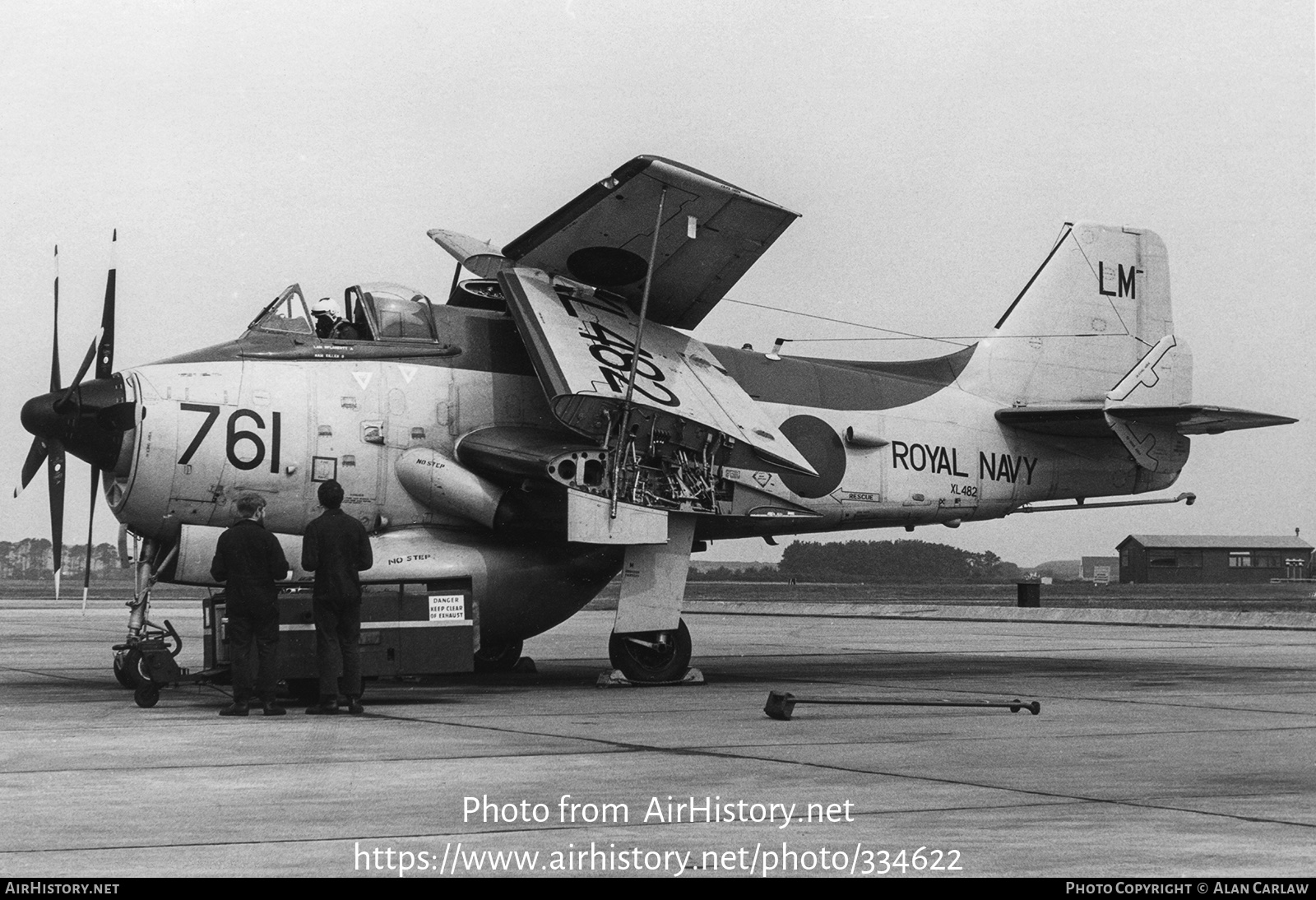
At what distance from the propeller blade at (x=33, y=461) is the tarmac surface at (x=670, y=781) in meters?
2.22

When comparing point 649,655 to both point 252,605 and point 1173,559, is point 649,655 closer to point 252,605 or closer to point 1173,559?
point 252,605

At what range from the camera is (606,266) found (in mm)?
15992

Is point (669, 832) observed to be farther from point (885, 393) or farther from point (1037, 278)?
point (1037, 278)

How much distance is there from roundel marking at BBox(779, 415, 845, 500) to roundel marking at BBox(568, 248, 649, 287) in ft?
9.44

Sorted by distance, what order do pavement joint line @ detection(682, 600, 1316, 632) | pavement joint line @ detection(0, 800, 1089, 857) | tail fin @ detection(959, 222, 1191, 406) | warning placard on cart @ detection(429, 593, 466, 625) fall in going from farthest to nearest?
pavement joint line @ detection(682, 600, 1316, 632)
tail fin @ detection(959, 222, 1191, 406)
warning placard on cart @ detection(429, 593, 466, 625)
pavement joint line @ detection(0, 800, 1089, 857)

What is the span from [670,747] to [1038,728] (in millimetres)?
3072

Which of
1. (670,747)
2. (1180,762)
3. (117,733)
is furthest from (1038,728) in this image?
(117,733)

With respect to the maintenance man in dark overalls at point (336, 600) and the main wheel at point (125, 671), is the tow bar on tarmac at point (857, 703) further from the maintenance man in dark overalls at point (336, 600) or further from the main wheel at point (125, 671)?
the main wheel at point (125, 671)

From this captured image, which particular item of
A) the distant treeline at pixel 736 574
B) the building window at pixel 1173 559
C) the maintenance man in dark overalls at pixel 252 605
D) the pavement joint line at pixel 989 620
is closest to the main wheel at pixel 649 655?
the maintenance man in dark overalls at pixel 252 605

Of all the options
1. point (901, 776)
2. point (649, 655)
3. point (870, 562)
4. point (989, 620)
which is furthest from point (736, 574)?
point (901, 776)

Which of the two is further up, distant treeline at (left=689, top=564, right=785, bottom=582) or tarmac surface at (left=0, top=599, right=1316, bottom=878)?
tarmac surface at (left=0, top=599, right=1316, bottom=878)

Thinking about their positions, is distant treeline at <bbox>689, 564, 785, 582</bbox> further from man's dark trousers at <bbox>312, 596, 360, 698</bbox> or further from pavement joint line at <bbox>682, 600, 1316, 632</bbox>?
man's dark trousers at <bbox>312, 596, 360, 698</bbox>

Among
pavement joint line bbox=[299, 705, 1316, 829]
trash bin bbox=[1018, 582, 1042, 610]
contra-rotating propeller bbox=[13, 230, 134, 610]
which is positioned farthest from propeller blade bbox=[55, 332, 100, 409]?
trash bin bbox=[1018, 582, 1042, 610]

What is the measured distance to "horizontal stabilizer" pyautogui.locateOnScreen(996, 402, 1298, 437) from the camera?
18.4 m
